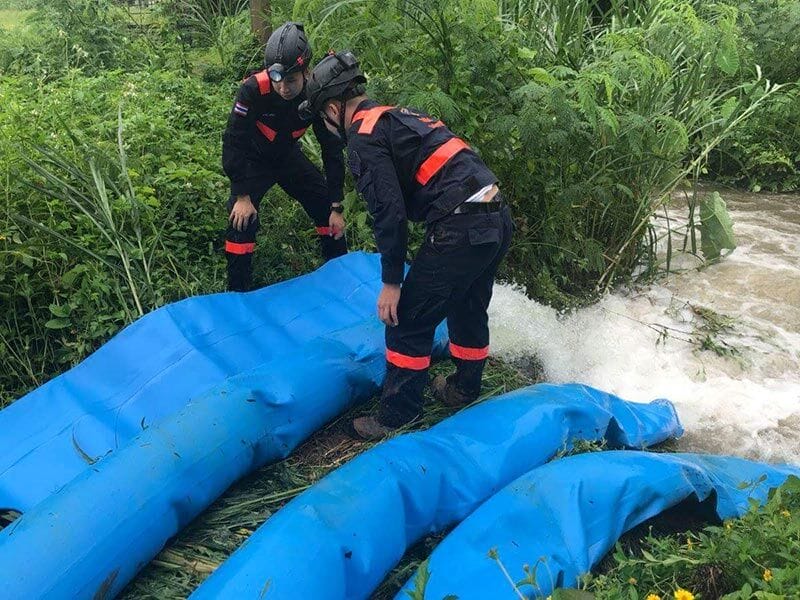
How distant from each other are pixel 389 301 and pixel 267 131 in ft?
4.73

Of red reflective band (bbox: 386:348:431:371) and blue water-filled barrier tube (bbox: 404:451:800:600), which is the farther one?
red reflective band (bbox: 386:348:431:371)

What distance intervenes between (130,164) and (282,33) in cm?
143

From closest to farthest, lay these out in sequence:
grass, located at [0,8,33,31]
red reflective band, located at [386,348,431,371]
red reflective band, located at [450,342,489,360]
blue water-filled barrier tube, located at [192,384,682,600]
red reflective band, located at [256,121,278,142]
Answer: blue water-filled barrier tube, located at [192,384,682,600] < red reflective band, located at [386,348,431,371] < red reflective band, located at [450,342,489,360] < red reflective band, located at [256,121,278,142] < grass, located at [0,8,33,31]

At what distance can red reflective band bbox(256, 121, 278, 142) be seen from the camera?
362 centimetres

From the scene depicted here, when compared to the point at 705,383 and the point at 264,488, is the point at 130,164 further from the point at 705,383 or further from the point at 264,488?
the point at 705,383

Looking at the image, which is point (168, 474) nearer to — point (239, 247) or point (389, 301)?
point (389, 301)

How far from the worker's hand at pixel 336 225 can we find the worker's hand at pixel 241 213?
498 millimetres

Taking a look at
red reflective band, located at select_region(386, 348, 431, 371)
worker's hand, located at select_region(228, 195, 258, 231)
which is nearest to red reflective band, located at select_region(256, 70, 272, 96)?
worker's hand, located at select_region(228, 195, 258, 231)

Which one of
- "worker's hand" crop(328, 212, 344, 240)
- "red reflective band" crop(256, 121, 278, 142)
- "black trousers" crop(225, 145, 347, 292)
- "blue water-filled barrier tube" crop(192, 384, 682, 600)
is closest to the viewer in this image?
"blue water-filled barrier tube" crop(192, 384, 682, 600)

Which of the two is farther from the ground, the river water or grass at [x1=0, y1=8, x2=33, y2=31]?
grass at [x1=0, y1=8, x2=33, y2=31]

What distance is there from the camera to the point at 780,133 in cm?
788

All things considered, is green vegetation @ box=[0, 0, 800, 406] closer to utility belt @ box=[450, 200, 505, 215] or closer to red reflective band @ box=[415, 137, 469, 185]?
red reflective band @ box=[415, 137, 469, 185]

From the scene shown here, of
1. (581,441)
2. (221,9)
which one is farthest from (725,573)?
(221,9)

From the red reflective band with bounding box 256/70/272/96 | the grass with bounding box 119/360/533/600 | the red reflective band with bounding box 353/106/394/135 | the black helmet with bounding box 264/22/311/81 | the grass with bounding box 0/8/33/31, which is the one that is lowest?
the grass with bounding box 119/360/533/600
